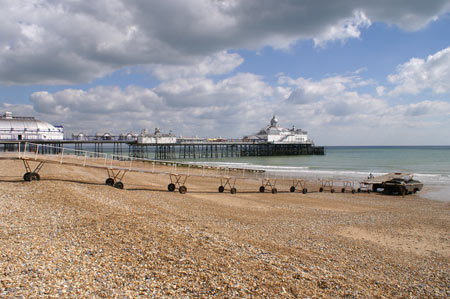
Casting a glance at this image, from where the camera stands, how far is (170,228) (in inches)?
331

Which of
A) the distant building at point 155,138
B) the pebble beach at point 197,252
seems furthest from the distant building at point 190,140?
the pebble beach at point 197,252

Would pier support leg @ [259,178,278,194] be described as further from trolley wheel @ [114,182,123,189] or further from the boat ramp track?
trolley wheel @ [114,182,123,189]

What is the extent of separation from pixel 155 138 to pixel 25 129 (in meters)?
24.4

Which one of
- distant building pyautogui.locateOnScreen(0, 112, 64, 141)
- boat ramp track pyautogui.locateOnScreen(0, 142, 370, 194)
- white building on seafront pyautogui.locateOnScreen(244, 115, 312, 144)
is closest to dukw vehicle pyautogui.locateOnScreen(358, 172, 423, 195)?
boat ramp track pyautogui.locateOnScreen(0, 142, 370, 194)

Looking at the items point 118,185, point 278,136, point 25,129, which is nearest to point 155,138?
point 25,129

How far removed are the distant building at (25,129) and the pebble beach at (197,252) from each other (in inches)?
1737

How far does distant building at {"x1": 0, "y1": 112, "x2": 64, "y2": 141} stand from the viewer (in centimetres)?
4847

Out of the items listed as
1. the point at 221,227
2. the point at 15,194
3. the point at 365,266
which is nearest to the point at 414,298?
the point at 365,266

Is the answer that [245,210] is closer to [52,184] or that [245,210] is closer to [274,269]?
[274,269]

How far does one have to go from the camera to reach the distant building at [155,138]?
65.7 m

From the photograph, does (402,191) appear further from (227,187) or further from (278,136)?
(278,136)

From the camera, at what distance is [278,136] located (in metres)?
84.8

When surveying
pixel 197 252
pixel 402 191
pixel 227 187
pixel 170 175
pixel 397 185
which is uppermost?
pixel 170 175

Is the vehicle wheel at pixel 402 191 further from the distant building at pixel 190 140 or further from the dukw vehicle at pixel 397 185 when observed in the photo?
the distant building at pixel 190 140
